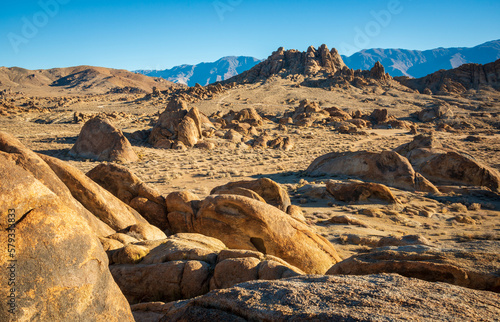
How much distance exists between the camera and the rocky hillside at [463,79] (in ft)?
229

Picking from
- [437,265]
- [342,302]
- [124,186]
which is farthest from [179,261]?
[124,186]

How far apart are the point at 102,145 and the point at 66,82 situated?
14126 cm

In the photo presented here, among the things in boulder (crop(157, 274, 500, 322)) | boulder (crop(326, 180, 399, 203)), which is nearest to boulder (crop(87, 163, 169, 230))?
boulder (crop(157, 274, 500, 322))

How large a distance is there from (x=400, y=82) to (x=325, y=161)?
76.4 metres

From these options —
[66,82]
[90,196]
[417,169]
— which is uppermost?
[66,82]

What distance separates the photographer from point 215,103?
60438mm

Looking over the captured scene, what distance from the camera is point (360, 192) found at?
12.4 meters

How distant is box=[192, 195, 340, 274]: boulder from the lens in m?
6.30

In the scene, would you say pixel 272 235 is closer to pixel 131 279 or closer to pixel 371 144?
pixel 131 279

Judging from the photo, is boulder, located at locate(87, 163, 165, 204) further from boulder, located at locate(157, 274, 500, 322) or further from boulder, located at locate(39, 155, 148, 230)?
boulder, located at locate(157, 274, 500, 322)

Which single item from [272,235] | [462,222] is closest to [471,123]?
[462,222]

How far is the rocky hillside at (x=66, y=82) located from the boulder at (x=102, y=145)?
98.9 meters

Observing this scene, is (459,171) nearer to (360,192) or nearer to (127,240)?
(360,192)

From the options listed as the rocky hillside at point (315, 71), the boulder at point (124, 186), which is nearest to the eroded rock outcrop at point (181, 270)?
the boulder at point (124, 186)
